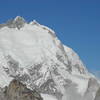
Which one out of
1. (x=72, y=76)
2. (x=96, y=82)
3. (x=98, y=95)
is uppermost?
(x=72, y=76)

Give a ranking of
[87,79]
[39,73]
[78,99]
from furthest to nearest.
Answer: [39,73] → [87,79] → [78,99]

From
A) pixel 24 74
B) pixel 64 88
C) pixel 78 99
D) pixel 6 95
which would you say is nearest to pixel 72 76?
pixel 64 88

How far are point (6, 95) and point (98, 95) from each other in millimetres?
16359

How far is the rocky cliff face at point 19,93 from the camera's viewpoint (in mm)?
74250

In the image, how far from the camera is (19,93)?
7806cm

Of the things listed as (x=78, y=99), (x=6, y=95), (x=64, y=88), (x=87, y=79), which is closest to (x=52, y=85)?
(x=64, y=88)

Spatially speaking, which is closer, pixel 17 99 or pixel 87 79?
pixel 17 99

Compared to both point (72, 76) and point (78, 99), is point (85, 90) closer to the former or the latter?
point (78, 99)

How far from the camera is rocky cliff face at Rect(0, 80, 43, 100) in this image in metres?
74.2

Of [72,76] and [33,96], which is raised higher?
[72,76]

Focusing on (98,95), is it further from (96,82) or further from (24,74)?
(24,74)

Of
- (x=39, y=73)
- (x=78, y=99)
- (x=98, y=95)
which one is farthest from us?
(x=39, y=73)

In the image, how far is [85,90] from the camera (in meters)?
170

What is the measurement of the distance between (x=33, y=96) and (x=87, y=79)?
10857cm
